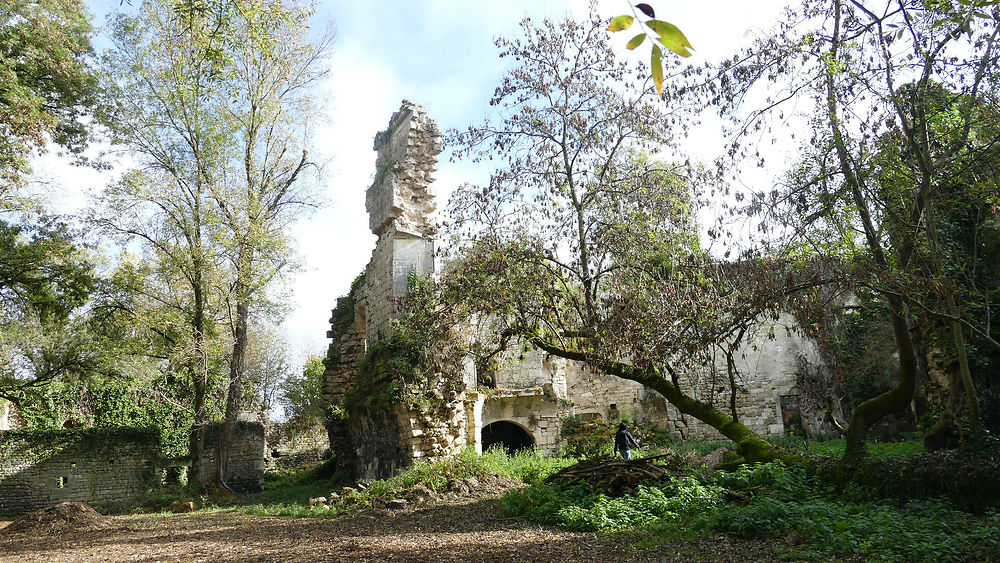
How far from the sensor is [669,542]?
546 centimetres

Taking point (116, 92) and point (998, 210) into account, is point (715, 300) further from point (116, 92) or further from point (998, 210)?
point (116, 92)

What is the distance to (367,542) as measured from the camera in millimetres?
6512

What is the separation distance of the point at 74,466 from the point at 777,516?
56.7ft

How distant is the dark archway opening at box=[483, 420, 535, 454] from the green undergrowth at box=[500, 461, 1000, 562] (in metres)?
10.6

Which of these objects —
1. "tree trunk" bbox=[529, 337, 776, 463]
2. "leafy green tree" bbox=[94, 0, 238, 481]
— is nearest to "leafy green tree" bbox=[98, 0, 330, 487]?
"leafy green tree" bbox=[94, 0, 238, 481]

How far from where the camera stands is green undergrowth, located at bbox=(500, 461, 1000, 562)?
4.77 meters

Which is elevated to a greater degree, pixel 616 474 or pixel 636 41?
pixel 636 41

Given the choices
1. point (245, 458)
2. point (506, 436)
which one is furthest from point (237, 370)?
point (506, 436)

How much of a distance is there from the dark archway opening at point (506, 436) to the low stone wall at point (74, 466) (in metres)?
9.49

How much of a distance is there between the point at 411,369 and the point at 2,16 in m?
8.48

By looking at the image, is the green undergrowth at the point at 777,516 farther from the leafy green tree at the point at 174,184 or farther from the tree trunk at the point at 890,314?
the leafy green tree at the point at 174,184

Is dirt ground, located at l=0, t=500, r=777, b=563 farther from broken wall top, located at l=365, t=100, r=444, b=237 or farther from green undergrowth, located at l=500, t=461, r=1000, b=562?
broken wall top, located at l=365, t=100, r=444, b=237

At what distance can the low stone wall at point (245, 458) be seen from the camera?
57.7 ft

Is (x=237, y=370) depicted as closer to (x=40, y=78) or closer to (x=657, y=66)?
(x=40, y=78)
